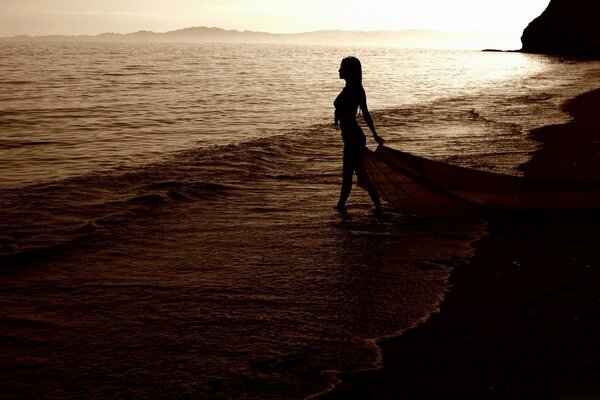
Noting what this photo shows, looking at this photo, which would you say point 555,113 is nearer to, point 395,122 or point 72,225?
point 395,122

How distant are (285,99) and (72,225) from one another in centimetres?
2111

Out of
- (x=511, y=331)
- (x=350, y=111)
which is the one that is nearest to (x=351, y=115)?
(x=350, y=111)

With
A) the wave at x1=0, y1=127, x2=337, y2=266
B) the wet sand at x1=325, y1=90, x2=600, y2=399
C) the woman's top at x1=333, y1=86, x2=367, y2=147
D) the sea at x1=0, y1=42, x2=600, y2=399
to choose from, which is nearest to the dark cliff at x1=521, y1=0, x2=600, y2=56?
the sea at x1=0, y1=42, x2=600, y2=399

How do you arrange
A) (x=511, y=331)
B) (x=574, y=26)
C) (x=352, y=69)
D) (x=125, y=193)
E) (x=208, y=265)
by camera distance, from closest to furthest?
(x=511, y=331) → (x=208, y=265) → (x=352, y=69) → (x=125, y=193) → (x=574, y=26)

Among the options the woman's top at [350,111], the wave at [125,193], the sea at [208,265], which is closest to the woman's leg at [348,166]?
the woman's top at [350,111]

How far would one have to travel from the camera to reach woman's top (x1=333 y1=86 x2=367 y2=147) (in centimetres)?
744

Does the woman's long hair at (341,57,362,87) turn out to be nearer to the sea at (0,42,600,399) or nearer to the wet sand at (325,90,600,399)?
the sea at (0,42,600,399)

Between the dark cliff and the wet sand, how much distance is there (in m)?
101

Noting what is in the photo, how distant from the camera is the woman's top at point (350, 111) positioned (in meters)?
7.44

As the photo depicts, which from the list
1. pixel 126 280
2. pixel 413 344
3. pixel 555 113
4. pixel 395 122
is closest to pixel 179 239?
pixel 126 280

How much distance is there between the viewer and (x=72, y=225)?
26.1ft

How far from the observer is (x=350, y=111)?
7.59m

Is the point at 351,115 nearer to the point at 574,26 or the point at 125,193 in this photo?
the point at 125,193

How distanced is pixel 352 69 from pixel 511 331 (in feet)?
12.6
